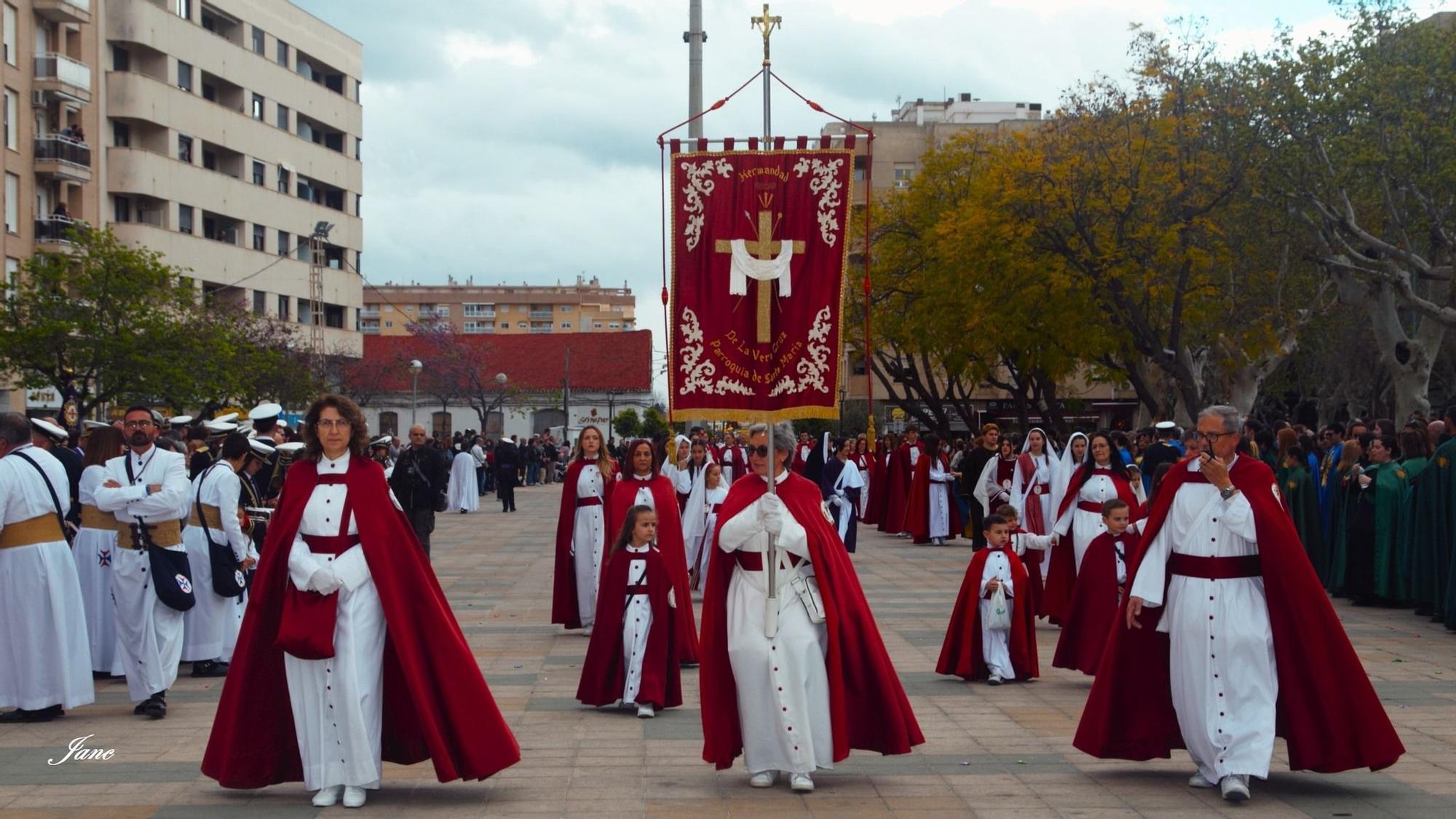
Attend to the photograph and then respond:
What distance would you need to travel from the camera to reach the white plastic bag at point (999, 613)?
431 inches

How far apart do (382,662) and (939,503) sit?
20.7 m

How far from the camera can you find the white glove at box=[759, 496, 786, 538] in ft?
Result: 24.9

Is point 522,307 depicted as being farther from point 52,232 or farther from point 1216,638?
point 1216,638

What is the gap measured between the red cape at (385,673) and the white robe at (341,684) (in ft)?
0.31

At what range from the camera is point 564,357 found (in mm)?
92000

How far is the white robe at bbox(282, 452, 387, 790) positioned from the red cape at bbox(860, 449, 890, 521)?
2457 centimetres

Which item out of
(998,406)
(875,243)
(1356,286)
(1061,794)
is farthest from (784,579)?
(998,406)

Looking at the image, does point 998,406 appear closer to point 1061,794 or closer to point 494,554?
point 494,554

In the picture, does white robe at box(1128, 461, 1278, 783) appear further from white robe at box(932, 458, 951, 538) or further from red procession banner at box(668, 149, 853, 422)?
white robe at box(932, 458, 951, 538)

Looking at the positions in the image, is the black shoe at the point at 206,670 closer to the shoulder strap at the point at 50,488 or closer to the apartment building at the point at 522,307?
the shoulder strap at the point at 50,488

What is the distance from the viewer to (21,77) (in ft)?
140

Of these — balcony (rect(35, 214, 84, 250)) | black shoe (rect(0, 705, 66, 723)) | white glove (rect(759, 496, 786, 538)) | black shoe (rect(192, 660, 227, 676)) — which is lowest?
black shoe (rect(192, 660, 227, 676))

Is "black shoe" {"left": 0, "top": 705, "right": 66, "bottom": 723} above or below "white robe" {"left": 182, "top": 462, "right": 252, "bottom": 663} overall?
below

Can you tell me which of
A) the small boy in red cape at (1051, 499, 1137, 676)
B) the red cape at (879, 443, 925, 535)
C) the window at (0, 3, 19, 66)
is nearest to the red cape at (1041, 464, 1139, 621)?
the small boy in red cape at (1051, 499, 1137, 676)
